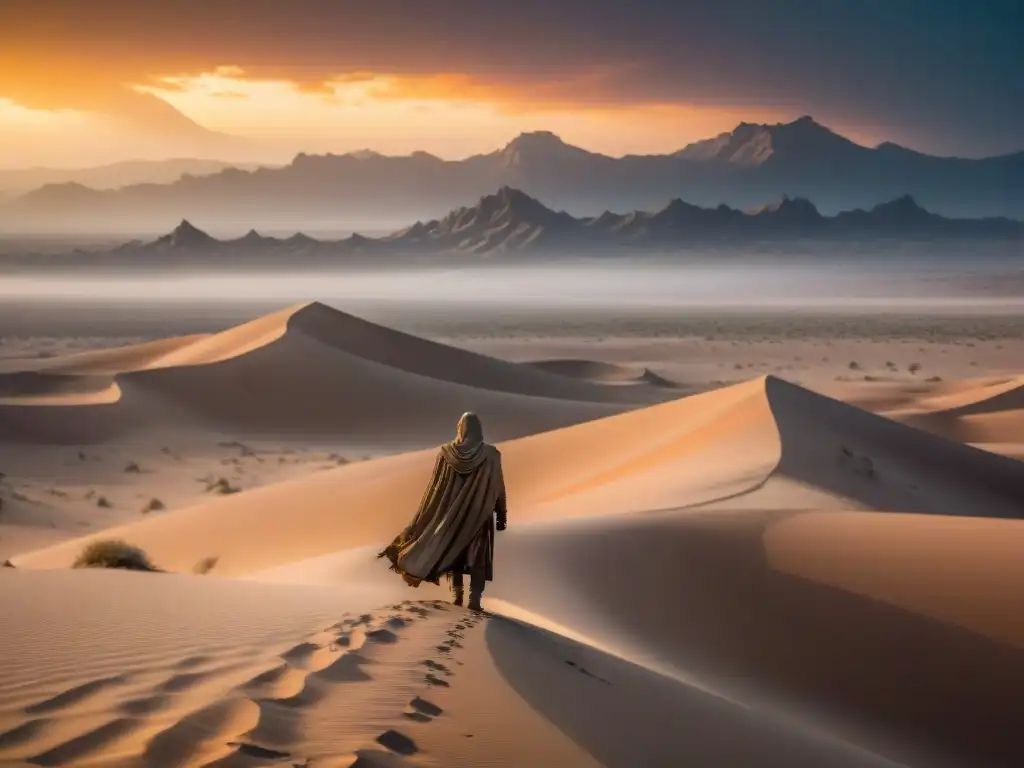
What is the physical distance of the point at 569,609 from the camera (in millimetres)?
10477

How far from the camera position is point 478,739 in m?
5.26

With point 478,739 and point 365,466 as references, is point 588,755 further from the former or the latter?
point 365,466

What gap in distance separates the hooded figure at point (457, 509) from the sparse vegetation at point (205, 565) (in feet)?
29.3

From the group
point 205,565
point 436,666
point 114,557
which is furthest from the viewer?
point 205,565

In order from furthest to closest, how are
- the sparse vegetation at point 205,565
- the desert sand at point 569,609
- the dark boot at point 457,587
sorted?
the sparse vegetation at point 205,565
the dark boot at point 457,587
the desert sand at point 569,609

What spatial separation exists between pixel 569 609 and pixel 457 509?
2828 mm

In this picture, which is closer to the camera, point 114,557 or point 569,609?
point 569,609

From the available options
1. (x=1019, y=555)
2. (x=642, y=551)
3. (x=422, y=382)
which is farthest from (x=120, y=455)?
(x=1019, y=555)

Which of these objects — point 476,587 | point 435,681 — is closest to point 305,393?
point 476,587

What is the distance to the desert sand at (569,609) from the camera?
210 inches

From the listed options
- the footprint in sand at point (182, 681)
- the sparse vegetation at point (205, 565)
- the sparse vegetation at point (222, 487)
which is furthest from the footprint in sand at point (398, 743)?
the sparse vegetation at point (222, 487)

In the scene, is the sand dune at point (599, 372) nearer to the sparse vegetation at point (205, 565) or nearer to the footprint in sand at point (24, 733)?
the sparse vegetation at point (205, 565)

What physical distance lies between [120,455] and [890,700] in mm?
23036

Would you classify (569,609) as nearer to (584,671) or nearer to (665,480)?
(584,671)
